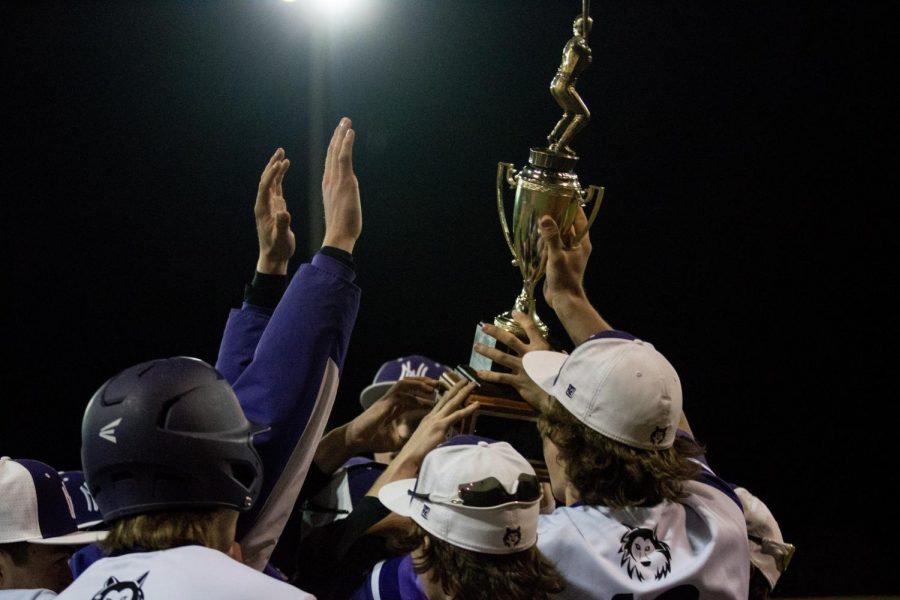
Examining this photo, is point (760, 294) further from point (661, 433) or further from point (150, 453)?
point (150, 453)

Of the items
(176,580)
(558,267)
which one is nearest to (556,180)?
(558,267)

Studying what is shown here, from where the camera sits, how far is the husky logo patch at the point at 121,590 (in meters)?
1.06

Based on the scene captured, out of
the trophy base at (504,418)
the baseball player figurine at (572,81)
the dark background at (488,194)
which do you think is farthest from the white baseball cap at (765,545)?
the dark background at (488,194)

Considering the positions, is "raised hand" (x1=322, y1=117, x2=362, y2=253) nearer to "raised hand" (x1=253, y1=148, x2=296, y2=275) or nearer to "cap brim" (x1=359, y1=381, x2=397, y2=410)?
"raised hand" (x1=253, y1=148, x2=296, y2=275)

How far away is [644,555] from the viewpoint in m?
1.55

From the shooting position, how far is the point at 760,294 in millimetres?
3889

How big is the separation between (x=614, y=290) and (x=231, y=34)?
6.45 ft

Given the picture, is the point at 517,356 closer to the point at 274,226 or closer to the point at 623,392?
the point at 623,392

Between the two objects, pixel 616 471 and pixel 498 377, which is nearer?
pixel 616 471

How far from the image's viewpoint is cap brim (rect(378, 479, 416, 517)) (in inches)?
59.9

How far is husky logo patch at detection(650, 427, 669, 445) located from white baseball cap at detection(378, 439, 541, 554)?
27 centimetres

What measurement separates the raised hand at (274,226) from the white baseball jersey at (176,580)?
88cm

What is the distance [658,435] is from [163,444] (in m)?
0.92

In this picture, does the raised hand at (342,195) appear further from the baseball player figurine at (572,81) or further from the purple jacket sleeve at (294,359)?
the baseball player figurine at (572,81)
